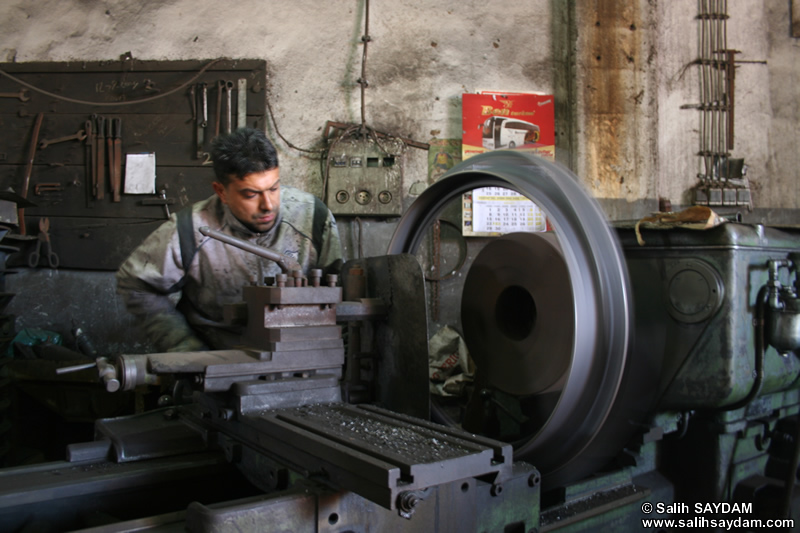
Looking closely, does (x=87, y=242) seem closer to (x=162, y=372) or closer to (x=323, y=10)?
(x=323, y=10)

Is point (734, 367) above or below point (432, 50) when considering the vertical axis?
below

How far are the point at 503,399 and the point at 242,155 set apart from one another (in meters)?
1.17

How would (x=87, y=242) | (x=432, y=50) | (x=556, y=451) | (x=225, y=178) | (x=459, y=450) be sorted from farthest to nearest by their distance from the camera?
1. (x=432, y=50)
2. (x=87, y=242)
3. (x=225, y=178)
4. (x=556, y=451)
5. (x=459, y=450)

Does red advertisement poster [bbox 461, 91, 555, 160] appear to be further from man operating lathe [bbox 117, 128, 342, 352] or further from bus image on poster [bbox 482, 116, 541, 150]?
man operating lathe [bbox 117, 128, 342, 352]

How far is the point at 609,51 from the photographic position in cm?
328

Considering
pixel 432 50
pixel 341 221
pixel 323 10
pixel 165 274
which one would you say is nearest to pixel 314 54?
pixel 323 10

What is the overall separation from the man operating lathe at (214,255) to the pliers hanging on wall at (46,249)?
150 cm

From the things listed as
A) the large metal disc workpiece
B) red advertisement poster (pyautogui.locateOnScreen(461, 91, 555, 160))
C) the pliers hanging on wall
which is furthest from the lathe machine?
the pliers hanging on wall

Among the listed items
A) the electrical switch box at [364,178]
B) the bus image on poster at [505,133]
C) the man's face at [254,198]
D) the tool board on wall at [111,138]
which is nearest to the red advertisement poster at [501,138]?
the bus image on poster at [505,133]

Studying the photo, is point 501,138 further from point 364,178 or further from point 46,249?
point 46,249

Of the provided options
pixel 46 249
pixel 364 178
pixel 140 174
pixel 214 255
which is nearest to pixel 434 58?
pixel 364 178

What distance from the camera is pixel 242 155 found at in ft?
6.06

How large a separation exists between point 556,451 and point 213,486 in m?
0.78

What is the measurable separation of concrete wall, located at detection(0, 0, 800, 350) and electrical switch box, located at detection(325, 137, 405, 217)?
0.11m
